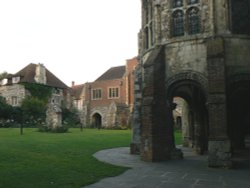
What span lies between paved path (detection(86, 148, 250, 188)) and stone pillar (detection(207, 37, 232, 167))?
1.88 feet

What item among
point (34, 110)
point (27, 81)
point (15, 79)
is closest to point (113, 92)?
point (27, 81)

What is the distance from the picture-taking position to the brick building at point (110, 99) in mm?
52562

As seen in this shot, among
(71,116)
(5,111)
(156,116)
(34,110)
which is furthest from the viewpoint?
(71,116)

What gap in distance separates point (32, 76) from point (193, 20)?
1787 inches

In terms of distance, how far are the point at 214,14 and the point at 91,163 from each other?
7.89m

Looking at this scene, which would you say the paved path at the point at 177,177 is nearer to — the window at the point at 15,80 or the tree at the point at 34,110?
the tree at the point at 34,110

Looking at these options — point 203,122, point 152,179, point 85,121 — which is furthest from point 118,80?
point 152,179

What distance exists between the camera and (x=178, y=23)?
49.8 feet

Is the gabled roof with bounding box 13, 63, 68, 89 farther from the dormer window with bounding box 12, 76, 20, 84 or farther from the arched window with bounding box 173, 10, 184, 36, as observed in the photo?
the arched window with bounding box 173, 10, 184, 36

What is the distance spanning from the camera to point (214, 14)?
45.9 ft

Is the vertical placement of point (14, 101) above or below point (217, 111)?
above

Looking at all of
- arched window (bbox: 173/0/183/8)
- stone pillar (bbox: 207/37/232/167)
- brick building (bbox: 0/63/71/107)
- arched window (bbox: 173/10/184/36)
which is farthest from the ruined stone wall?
brick building (bbox: 0/63/71/107)

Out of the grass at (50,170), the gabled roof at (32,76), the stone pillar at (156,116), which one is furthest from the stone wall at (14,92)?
the stone pillar at (156,116)

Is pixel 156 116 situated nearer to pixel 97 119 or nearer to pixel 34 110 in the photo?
pixel 34 110
